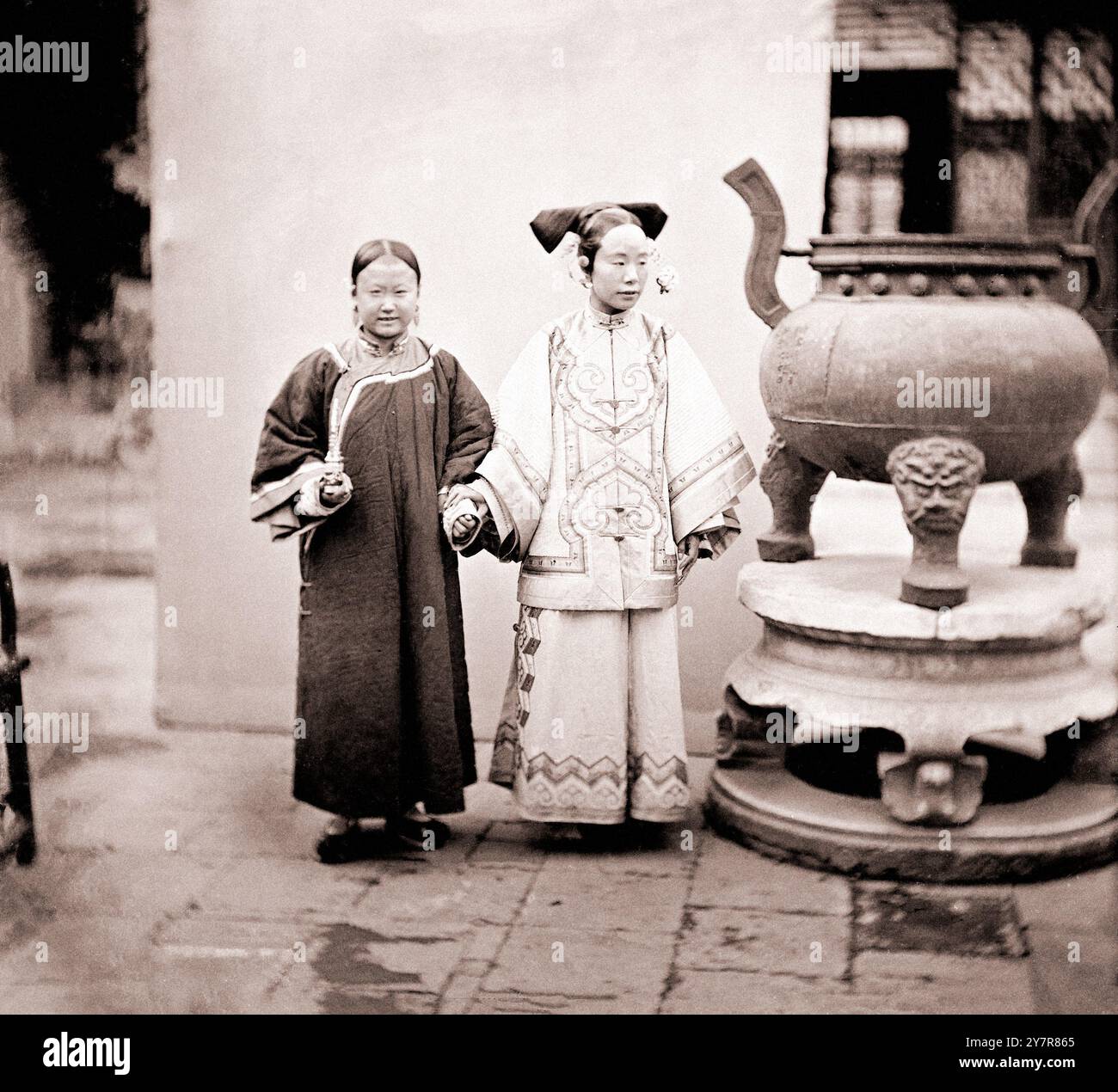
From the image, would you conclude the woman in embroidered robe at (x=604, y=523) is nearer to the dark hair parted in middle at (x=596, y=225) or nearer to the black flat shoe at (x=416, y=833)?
the dark hair parted in middle at (x=596, y=225)

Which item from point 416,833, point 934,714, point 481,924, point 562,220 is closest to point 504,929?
point 481,924

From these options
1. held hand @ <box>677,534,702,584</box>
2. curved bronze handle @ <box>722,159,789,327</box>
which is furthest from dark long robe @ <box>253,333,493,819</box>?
curved bronze handle @ <box>722,159,789,327</box>

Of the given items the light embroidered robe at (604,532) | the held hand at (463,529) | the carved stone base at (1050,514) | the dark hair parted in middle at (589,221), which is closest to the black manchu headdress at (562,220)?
the dark hair parted in middle at (589,221)

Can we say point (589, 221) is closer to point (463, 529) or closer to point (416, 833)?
point (463, 529)

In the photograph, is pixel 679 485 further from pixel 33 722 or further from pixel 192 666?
pixel 33 722

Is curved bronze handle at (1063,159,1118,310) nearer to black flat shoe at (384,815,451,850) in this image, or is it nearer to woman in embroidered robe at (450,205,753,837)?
woman in embroidered robe at (450,205,753,837)

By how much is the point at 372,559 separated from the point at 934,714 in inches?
62.7

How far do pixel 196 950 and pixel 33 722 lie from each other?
210cm

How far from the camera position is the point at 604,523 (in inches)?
164

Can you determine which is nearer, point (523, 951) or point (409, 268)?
point (523, 951)

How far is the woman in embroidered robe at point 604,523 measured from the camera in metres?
4.15

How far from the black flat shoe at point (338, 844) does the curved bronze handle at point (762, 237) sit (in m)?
1.97

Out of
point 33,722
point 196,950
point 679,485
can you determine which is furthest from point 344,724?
point 33,722

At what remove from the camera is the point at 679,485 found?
13.9 feet
